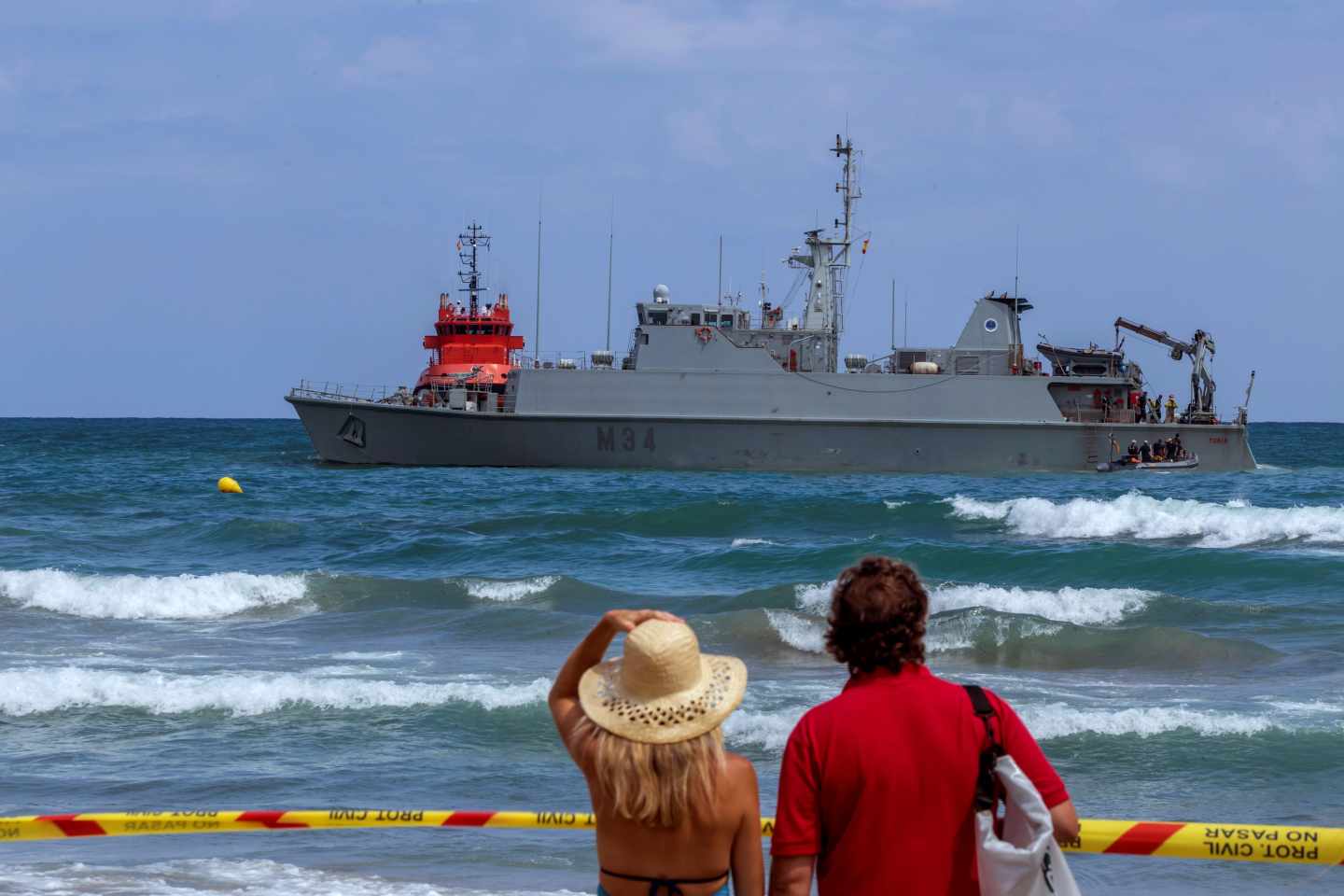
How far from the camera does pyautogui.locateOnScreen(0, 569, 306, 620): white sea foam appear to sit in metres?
14.4

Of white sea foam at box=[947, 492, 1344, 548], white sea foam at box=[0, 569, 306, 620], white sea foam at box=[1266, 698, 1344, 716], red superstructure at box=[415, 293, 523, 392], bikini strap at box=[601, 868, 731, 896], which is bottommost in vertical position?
white sea foam at box=[0, 569, 306, 620]

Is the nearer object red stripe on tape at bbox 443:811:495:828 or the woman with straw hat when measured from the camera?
the woman with straw hat

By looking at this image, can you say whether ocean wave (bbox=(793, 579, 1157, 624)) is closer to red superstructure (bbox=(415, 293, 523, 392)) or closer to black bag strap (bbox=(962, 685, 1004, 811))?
black bag strap (bbox=(962, 685, 1004, 811))

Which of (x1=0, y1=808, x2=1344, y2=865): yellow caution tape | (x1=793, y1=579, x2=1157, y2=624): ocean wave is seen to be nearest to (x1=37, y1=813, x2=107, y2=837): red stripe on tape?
(x1=0, y1=808, x2=1344, y2=865): yellow caution tape

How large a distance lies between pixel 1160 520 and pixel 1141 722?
52.0 ft

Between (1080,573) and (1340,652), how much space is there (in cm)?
532

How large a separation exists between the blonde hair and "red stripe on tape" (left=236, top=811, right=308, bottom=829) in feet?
4.98

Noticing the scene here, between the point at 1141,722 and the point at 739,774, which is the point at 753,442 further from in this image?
the point at 739,774

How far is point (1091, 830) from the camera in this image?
10.4 ft

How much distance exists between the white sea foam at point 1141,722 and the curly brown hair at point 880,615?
563 centimetres

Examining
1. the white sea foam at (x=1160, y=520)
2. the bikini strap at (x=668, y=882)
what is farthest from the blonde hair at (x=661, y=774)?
the white sea foam at (x=1160, y=520)

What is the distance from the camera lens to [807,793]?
2.58 metres

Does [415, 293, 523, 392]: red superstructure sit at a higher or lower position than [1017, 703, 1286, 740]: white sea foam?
higher

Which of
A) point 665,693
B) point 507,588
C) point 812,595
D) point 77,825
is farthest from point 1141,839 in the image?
point 507,588
